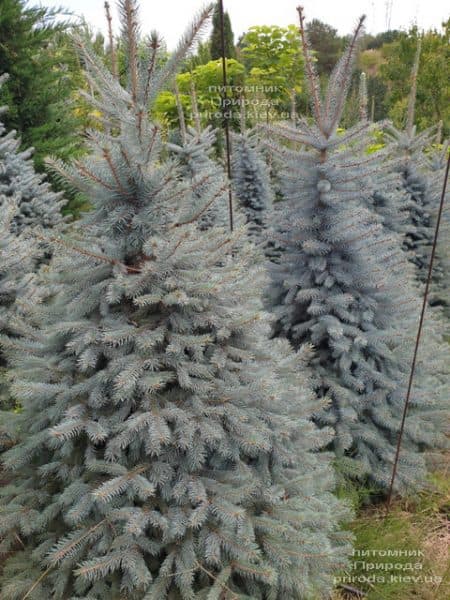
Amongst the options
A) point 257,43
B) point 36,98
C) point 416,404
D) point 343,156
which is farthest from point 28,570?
point 257,43

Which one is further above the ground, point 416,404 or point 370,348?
point 370,348

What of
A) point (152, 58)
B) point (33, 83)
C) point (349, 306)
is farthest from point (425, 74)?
point (152, 58)

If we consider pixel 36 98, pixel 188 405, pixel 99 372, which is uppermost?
pixel 36 98

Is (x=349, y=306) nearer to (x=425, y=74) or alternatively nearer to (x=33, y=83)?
(x=33, y=83)

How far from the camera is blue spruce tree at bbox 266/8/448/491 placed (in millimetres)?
3309

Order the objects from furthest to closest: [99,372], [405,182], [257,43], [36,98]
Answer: [257,43]
[36,98]
[405,182]
[99,372]

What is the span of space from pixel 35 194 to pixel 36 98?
2.26m

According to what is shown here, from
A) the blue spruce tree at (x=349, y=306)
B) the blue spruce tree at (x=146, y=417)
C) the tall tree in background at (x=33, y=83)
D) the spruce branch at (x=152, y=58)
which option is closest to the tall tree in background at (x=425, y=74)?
the tall tree in background at (x=33, y=83)

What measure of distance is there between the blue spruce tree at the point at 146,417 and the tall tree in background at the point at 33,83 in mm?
4984

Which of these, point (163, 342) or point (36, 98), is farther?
point (36, 98)

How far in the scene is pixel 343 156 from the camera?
3.35m

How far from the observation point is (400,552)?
112 inches

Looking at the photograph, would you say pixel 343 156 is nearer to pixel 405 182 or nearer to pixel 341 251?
pixel 341 251

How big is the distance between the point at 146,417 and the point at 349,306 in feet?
6.45
